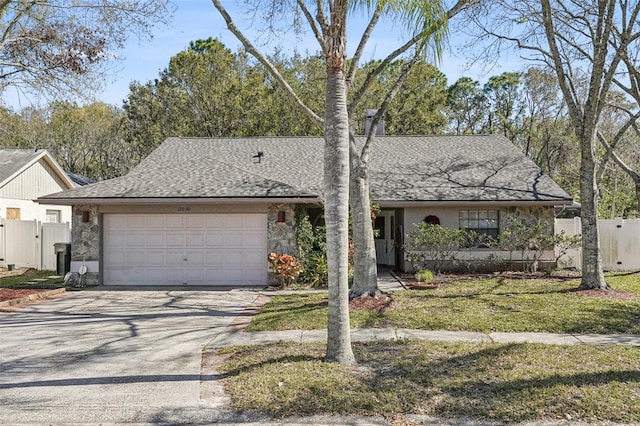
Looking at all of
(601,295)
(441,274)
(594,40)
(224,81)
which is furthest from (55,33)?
(224,81)

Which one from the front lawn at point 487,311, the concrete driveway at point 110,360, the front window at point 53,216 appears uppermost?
the front window at point 53,216

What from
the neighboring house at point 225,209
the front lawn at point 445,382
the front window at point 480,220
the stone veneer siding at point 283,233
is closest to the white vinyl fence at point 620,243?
the neighboring house at point 225,209

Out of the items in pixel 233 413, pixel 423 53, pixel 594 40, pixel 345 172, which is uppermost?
pixel 594 40

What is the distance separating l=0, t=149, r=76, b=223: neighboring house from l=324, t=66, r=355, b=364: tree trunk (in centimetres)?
1866

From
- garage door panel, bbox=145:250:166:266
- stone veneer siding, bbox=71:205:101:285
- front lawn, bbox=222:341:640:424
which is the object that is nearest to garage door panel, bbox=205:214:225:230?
garage door panel, bbox=145:250:166:266

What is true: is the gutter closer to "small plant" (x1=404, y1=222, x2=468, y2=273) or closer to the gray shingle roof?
the gray shingle roof

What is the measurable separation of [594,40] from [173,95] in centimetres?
2283

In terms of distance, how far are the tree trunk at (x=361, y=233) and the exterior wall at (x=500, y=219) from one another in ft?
18.2

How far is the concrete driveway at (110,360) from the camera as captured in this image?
17.0 feet

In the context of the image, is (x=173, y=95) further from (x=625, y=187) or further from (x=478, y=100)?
(x=625, y=187)

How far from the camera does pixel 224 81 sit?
29.2 m

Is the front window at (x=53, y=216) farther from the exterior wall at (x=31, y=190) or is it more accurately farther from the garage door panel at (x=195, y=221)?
the garage door panel at (x=195, y=221)

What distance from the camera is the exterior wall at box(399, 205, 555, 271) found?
15.9m

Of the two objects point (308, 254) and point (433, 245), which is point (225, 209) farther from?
point (433, 245)
